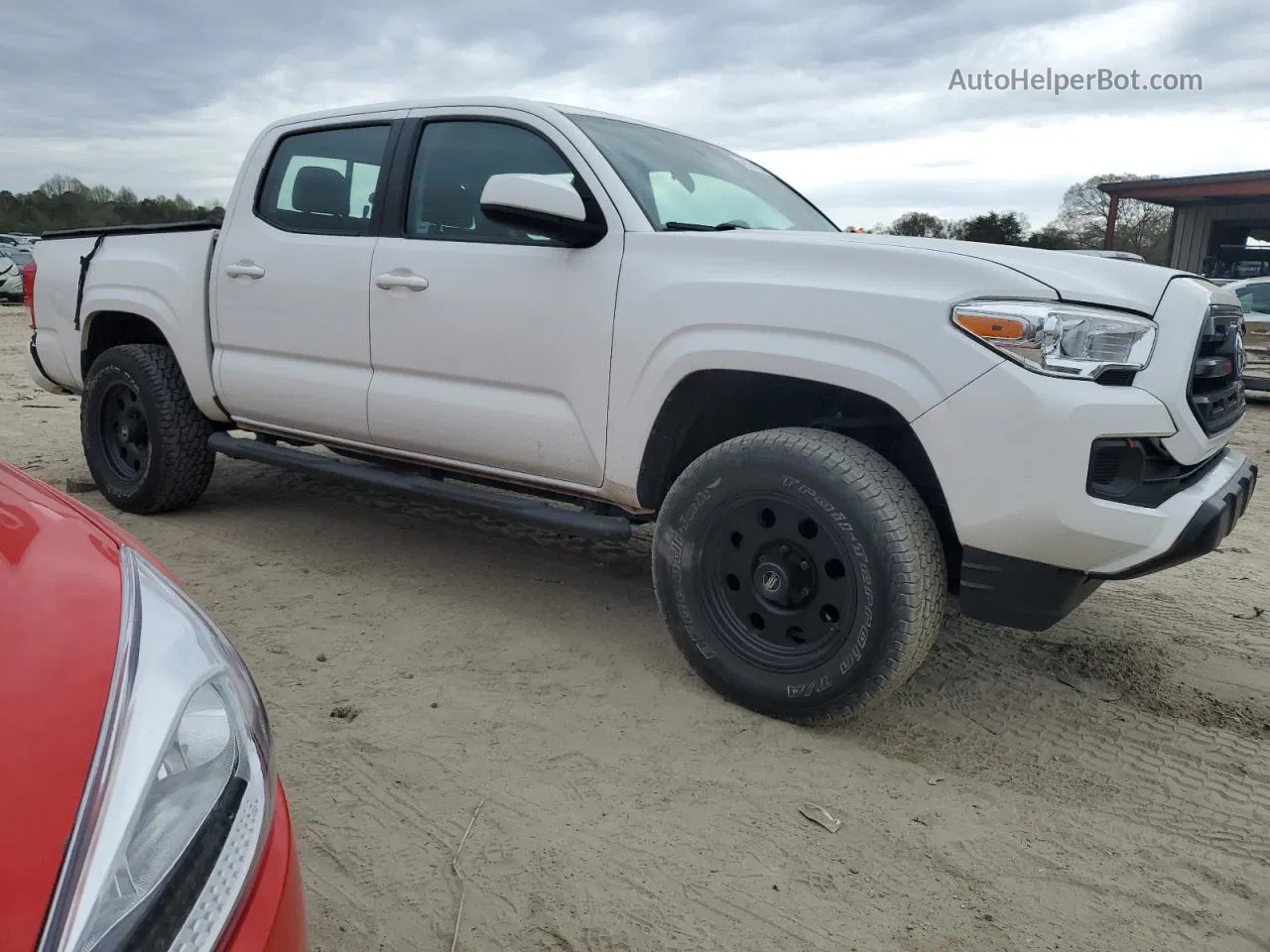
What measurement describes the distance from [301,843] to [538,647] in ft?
4.15

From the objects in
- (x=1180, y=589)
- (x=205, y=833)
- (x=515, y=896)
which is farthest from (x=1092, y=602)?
(x=205, y=833)

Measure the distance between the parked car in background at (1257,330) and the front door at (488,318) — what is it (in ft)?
29.3

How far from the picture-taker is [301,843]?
7.44 feet

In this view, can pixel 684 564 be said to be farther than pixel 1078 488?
Yes

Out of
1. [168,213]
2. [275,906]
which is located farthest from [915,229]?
[168,213]

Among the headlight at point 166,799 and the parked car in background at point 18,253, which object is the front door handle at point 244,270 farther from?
the parked car in background at point 18,253

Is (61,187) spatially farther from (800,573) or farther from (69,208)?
(800,573)

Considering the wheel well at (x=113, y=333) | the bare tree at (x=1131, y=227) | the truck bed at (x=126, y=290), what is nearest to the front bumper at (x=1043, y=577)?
the truck bed at (x=126, y=290)

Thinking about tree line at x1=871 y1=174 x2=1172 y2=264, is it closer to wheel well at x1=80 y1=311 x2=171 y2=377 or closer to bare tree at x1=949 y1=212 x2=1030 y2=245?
bare tree at x1=949 y1=212 x2=1030 y2=245

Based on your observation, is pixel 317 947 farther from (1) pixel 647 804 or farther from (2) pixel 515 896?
(1) pixel 647 804

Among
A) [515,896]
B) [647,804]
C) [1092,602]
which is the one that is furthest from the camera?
[1092,602]

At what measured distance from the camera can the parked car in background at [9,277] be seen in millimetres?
20281

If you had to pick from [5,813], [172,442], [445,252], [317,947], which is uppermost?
[445,252]

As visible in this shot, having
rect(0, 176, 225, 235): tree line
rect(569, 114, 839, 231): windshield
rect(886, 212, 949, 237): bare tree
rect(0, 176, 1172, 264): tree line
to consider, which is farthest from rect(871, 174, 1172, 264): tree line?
rect(0, 176, 225, 235): tree line
